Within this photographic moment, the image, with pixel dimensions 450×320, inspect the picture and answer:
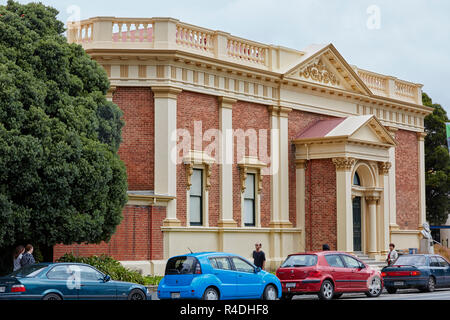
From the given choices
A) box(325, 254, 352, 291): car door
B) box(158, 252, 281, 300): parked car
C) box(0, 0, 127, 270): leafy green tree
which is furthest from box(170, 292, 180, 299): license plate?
box(325, 254, 352, 291): car door

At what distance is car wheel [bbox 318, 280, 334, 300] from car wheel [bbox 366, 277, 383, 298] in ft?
6.46

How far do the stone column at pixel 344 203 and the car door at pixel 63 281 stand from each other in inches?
677

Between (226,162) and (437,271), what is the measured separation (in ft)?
30.6

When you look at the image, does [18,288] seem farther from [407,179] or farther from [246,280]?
[407,179]

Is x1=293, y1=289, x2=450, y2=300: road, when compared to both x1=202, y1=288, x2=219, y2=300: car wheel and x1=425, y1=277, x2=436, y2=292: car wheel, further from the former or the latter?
x1=202, y1=288, x2=219, y2=300: car wheel

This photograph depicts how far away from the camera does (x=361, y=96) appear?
121 feet

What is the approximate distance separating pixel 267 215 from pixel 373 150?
6049 mm

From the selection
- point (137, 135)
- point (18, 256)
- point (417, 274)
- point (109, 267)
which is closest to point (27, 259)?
point (18, 256)

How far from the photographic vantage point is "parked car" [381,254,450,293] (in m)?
24.9

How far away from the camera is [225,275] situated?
18641mm

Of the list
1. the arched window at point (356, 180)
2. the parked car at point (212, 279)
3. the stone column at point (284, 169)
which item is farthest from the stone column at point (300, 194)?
the parked car at point (212, 279)

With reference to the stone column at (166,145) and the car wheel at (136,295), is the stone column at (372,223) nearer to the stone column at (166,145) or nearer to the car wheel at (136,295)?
the stone column at (166,145)

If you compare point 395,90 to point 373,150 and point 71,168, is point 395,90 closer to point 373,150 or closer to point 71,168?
point 373,150

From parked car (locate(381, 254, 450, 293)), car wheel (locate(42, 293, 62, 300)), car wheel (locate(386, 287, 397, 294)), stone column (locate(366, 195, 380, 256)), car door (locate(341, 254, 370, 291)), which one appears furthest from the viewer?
stone column (locate(366, 195, 380, 256))
